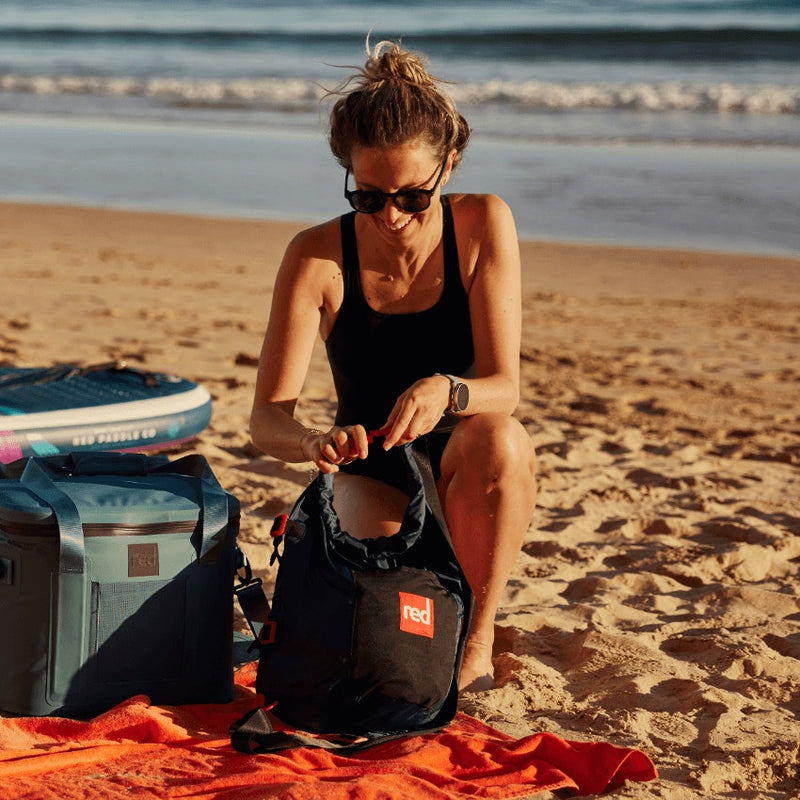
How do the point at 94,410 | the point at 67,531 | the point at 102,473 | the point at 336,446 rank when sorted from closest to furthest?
the point at 67,531 → the point at 336,446 → the point at 102,473 → the point at 94,410

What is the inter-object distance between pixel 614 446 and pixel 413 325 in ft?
7.33

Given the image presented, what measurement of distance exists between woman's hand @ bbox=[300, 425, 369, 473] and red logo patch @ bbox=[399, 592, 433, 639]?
0.32 m

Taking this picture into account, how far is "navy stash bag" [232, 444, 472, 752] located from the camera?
246 centimetres

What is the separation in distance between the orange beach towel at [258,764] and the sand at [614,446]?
153 millimetres

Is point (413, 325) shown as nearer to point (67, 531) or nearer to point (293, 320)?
point (293, 320)

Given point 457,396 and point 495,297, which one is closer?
point 457,396

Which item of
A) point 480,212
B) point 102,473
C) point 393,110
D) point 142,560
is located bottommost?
point 142,560

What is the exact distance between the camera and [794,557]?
3.79 meters

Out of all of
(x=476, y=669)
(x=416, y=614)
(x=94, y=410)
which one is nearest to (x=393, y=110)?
(x=416, y=614)

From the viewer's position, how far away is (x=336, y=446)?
2.56 metres

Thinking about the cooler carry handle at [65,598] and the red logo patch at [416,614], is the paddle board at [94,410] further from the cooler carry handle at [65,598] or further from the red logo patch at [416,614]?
the red logo patch at [416,614]

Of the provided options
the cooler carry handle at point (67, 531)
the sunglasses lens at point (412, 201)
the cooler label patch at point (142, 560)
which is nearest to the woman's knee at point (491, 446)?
the sunglasses lens at point (412, 201)

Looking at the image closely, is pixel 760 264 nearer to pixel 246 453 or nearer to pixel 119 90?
pixel 246 453

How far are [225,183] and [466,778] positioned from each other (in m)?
10.2
